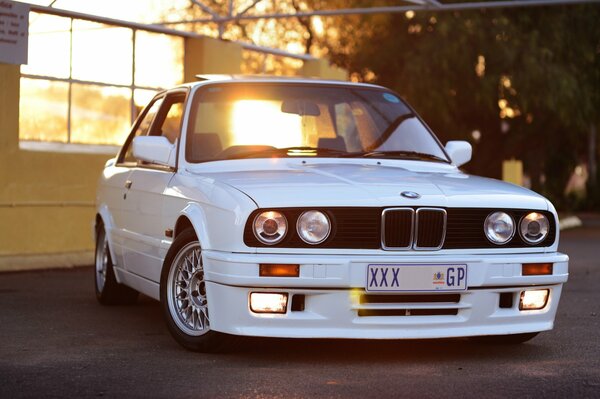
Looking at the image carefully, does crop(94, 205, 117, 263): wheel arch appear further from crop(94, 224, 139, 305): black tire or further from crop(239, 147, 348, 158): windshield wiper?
crop(239, 147, 348, 158): windshield wiper

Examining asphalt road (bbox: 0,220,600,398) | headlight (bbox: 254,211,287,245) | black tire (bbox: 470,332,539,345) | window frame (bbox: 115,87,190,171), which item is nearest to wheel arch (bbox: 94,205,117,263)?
window frame (bbox: 115,87,190,171)

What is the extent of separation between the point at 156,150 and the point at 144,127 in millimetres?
1682

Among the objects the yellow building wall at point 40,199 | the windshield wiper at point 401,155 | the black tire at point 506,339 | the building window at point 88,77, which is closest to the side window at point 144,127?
the windshield wiper at point 401,155

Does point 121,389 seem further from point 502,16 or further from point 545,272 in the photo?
point 502,16

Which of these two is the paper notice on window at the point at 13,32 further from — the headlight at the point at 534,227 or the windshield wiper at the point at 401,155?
the headlight at the point at 534,227

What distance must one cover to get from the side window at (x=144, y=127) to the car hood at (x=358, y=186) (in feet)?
5.61

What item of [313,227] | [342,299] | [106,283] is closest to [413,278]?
[342,299]

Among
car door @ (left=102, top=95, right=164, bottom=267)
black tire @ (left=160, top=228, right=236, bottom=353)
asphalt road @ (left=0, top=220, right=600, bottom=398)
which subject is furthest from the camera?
car door @ (left=102, top=95, right=164, bottom=267)

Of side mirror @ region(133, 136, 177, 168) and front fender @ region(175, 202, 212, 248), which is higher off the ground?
side mirror @ region(133, 136, 177, 168)

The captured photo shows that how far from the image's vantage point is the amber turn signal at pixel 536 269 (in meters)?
6.72

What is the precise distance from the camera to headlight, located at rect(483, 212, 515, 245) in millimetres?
6723

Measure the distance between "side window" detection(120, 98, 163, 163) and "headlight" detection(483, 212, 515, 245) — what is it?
10.2 feet

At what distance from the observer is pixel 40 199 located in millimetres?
13195

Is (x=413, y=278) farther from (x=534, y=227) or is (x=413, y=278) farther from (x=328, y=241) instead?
(x=534, y=227)
